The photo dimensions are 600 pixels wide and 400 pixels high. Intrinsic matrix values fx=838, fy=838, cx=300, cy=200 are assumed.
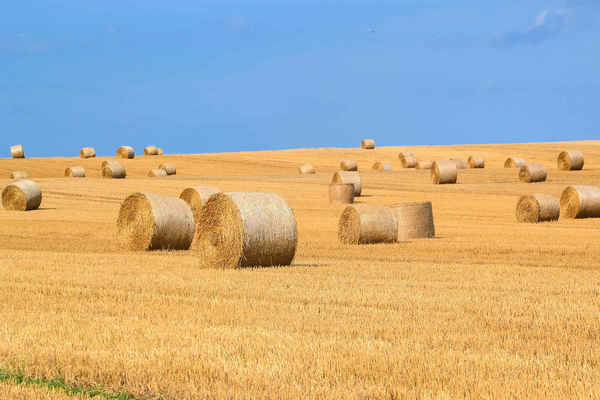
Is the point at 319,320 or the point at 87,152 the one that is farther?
the point at 87,152

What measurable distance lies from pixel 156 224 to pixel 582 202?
14.2m

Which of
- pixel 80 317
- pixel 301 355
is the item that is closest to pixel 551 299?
pixel 301 355

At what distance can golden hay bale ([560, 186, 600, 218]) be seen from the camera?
25.2 m

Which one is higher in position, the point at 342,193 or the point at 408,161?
the point at 408,161

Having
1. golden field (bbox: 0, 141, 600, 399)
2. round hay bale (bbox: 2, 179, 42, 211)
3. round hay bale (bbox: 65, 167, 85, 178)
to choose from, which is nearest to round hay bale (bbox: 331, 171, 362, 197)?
round hay bale (bbox: 2, 179, 42, 211)

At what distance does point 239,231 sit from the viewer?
1289cm

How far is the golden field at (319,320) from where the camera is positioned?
5.70 meters

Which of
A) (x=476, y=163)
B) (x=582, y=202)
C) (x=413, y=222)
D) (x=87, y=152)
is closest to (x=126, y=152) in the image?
(x=87, y=152)

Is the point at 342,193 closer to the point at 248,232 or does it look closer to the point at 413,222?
the point at 413,222

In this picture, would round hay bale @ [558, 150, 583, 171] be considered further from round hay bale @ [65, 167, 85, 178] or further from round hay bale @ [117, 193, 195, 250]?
round hay bale @ [117, 193, 195, 250]

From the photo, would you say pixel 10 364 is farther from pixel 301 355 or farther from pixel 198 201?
pixel 198 201

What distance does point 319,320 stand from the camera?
7957 millimetres

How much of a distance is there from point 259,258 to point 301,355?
7004 millimetres

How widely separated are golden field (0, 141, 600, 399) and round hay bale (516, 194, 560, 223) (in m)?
4.69
